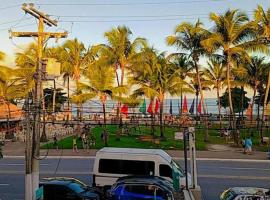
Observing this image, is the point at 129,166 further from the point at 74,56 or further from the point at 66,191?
the point at 74,56

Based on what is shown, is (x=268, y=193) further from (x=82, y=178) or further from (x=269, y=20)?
(x=269, y=20)

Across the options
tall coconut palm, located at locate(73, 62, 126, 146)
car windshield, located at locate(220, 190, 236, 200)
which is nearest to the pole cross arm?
car windshield, located at locate(220, 190, 236, 200)

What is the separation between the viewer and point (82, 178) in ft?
73.0

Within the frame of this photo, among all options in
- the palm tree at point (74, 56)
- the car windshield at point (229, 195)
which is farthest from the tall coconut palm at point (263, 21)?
the car windshield at point (229, 195)

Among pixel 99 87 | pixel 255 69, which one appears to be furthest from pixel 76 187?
pixel 255 69

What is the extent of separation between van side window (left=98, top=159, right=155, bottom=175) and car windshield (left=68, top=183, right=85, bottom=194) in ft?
6.75

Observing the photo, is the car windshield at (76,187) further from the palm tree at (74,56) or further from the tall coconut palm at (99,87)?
the palm tree at (74,56)

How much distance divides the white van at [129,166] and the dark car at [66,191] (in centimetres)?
193

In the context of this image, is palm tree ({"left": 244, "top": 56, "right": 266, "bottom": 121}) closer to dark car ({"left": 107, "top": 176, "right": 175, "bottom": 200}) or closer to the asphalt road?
the asphalt road

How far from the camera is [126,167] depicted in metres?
17.5

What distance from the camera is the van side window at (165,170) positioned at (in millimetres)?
17286

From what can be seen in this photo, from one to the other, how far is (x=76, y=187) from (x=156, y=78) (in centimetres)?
2500

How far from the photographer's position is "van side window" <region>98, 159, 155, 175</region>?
17.4 meters

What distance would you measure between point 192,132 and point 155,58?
85.8 feet
